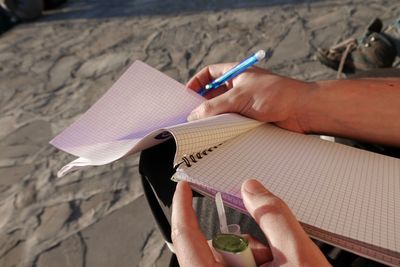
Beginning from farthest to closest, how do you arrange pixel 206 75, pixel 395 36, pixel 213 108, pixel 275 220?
1. pixel 395 36
2. pixel 206 75
3. pixel 213 108
4. pixel 275 220

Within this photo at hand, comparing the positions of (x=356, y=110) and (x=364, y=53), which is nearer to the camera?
(x=356, y=110)

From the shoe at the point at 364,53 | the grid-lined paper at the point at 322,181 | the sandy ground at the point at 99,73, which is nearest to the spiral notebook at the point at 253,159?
the grid-lined paper at the point at 322,181

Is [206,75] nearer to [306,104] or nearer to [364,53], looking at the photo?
[306,104]

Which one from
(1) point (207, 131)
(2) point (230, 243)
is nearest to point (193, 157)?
(1) point (207, 131)

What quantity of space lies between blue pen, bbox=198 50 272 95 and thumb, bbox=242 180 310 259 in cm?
39

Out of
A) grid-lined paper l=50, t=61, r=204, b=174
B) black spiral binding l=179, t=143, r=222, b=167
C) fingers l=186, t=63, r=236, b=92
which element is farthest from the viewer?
fingers l=186, t=63, r=236, b=92

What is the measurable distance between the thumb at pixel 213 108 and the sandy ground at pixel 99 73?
24.8 inches

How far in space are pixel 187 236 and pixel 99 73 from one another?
85.3 inches

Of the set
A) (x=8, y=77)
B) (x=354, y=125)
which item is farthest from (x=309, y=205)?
(x=8, y=77)

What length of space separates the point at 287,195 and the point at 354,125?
0.32 metres

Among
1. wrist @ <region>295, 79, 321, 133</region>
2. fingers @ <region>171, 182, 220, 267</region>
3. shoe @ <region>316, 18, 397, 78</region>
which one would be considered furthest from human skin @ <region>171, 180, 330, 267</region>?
shoe @ <region>316, 18, 397, 78</region>

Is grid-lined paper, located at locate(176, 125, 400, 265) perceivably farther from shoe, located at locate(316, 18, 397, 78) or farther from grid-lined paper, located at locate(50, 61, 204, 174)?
shoe, located at locate(316, 18, 397, 78)

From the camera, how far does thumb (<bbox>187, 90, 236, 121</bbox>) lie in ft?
2.74

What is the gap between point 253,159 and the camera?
27.1 inches
